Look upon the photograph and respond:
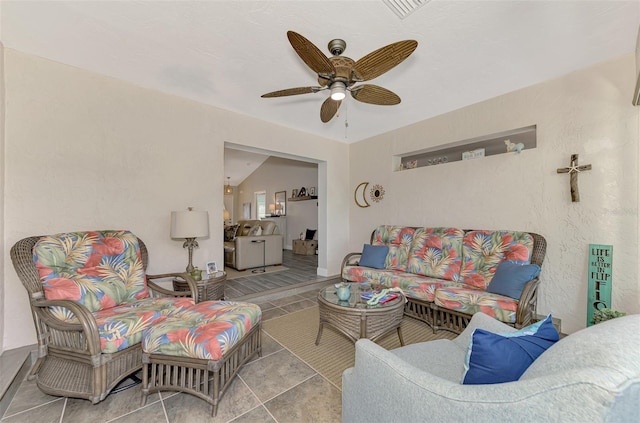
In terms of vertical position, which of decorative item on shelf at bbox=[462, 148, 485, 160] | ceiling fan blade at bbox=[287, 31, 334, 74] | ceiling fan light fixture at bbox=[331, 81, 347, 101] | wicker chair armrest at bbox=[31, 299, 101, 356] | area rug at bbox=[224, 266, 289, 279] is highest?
ceiling fan blade at bbox=[287, 31, 334, 74]

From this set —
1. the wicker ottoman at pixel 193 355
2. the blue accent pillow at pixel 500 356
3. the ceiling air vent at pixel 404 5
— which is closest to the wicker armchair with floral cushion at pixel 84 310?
the wicker ottoman at pixel 193 355

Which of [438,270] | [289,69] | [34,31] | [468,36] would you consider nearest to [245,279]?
[438,270]

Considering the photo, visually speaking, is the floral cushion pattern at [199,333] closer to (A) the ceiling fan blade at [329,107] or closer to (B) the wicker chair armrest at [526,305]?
(A) the ceiling fan blade at [329,107]

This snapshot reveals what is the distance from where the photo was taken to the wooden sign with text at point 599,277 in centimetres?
232

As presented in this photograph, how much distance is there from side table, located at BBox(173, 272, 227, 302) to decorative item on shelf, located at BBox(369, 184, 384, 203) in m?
2.81

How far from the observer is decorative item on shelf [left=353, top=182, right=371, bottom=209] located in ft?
15.5

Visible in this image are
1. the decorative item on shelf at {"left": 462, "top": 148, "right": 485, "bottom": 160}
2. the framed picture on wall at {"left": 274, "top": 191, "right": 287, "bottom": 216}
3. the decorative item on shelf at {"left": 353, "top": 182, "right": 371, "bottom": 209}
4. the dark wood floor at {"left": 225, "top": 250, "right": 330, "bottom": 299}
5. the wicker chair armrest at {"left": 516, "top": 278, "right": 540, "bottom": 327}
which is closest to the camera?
the wicker chair armrest at {"left": 516, "top": 278, "right": 540, "bottom": 327}

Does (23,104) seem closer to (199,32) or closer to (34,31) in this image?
(34,31)

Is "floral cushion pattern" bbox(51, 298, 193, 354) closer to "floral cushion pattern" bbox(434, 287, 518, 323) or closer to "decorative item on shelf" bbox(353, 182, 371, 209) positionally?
"floral cushion pattern" bbox(434, 287, 518, 323)

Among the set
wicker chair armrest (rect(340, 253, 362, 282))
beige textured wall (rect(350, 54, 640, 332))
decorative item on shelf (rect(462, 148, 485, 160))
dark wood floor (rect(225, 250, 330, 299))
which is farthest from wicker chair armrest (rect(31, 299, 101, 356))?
decorative item on shelf (rect(462, 148, 485, 160))

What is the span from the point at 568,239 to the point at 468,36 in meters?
2.23

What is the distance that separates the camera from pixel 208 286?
8.87 feet

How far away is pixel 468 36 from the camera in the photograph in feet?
6.71

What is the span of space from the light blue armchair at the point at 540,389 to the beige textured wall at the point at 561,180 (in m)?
2.36
